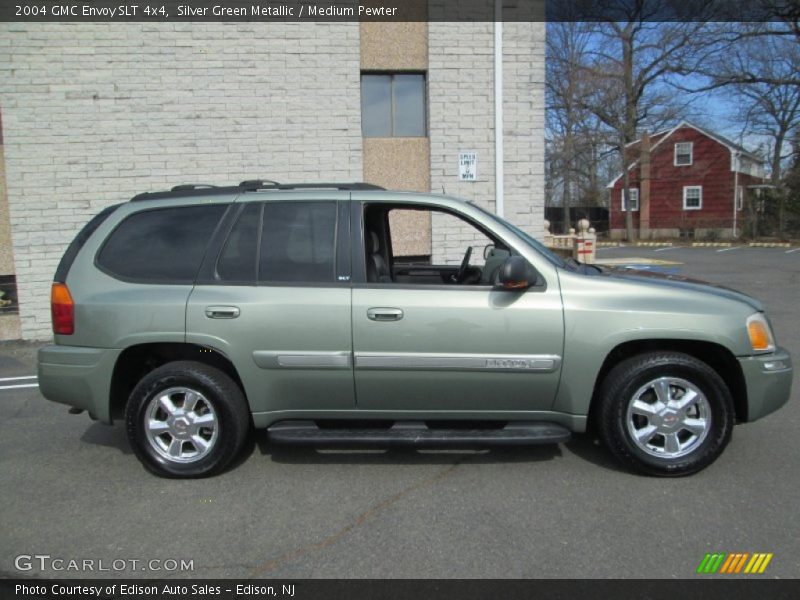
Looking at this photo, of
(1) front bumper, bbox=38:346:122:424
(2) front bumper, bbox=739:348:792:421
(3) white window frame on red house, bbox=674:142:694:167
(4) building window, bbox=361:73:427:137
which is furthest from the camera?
(3) white window frame on red house, bbox=674:142:694:167

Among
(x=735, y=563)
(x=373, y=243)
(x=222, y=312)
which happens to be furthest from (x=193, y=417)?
(x=735, y=563)

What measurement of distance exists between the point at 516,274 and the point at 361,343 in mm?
1059

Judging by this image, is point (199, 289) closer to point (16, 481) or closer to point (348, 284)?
point (348, 284)

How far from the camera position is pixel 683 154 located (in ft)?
127

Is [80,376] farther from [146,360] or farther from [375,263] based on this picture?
[375,263]

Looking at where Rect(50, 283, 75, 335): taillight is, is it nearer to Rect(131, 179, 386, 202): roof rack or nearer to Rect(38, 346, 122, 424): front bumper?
Rect(38, 346, 122, 424): front bumper

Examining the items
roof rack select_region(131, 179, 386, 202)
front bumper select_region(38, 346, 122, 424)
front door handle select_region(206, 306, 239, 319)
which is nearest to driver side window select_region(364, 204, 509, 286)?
roof rack select_region(131, 179, 386, 202)

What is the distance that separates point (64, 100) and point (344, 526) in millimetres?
8045

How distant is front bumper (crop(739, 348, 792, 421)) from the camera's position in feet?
12.5

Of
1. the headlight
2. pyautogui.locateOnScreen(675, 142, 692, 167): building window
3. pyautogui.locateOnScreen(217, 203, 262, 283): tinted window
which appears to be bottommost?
the headlight

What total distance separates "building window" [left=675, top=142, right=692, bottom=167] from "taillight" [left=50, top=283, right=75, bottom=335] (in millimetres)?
41151

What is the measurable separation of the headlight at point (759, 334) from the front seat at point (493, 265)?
5.17 ft

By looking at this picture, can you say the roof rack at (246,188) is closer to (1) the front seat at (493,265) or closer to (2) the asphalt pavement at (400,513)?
(1) the front seat at (493,265)
